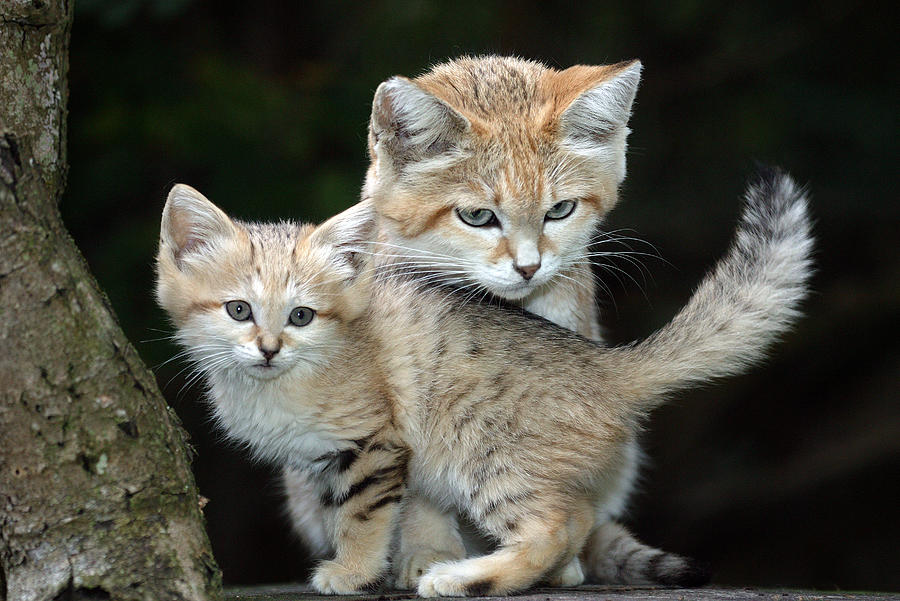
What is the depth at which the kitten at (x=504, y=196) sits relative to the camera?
4117 mm

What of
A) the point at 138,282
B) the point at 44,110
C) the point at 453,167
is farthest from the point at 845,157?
the point at 44,110

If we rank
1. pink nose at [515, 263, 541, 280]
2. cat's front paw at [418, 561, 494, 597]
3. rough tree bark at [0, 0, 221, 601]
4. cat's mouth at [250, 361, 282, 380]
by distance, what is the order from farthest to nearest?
pink nose at [515, 263, 541, 280], cat's mouth at [250, 361, 282, 380], cat's front paw at [418, 561, 494, 597], rough tree bark at [0, 0, 221, 601]

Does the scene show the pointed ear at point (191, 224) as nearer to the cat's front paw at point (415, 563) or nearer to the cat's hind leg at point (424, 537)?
the cat's hind leg at point (424, 537)

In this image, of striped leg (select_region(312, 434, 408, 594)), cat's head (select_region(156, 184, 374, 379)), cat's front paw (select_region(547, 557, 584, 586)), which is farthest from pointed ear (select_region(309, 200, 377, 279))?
cat's front paw (select_region(547, 557, 584, 586))

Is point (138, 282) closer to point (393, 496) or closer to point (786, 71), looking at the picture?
point (393, 496)

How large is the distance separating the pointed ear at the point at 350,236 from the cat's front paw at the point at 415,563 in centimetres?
106

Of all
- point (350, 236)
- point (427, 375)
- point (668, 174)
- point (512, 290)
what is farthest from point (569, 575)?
point (668, 174)

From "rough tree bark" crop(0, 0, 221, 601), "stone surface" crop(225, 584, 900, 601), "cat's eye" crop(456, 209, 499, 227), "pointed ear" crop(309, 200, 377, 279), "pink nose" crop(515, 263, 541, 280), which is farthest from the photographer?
"cat's eye" crop(456, 209, 499, 227)

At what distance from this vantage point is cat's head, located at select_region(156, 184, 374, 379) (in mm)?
3695

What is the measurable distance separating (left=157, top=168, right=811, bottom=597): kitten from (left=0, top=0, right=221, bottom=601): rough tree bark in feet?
2.89

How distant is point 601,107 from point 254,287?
161 cm

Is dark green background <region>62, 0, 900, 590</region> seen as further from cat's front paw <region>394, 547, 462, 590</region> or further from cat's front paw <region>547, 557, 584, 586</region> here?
cat's front paw <region>547, 557, 584, 586</region>

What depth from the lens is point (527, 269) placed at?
4066 millimetres

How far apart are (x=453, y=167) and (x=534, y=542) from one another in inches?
58.8
